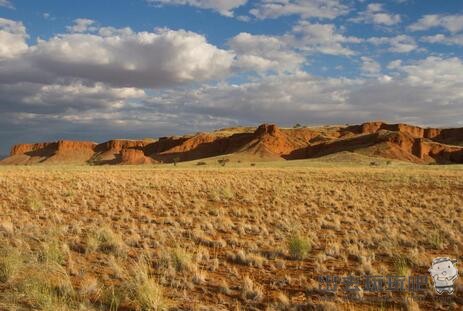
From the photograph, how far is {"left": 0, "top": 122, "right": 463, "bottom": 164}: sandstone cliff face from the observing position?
385ft

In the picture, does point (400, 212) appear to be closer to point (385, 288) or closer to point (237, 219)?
point (237, 219)

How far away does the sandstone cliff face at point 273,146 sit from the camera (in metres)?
118

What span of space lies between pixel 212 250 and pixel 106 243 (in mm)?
2750

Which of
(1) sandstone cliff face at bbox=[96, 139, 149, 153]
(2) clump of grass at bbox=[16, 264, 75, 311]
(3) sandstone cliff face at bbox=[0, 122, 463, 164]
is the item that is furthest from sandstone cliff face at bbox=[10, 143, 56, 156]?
(2) clump of grass at bbox=[16, 264, 75, 311]

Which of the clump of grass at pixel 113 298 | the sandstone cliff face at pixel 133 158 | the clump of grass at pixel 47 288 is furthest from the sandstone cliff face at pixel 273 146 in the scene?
the clump of grass at pixel 113 298

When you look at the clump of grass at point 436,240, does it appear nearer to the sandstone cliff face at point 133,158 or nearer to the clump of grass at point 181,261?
the clump of grass at point 181,261

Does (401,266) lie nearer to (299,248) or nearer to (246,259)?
(299,248)

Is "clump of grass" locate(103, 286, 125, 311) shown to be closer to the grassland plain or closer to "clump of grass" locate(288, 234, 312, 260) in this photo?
the grassland plain

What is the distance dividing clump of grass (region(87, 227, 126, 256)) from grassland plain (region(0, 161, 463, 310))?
4 centimetres

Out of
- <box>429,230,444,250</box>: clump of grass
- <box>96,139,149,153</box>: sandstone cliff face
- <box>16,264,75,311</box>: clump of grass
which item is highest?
<box>96,139,149,153</box>: sandstone cliff face

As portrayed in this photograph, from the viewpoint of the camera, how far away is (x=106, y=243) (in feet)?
34.8

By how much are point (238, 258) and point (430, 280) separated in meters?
4.03

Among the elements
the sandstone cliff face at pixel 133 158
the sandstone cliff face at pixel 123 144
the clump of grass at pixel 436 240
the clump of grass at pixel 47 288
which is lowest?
the sandstone cliff face at pixel 133 158

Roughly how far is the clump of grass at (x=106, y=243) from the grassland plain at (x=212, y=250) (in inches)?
1.5
